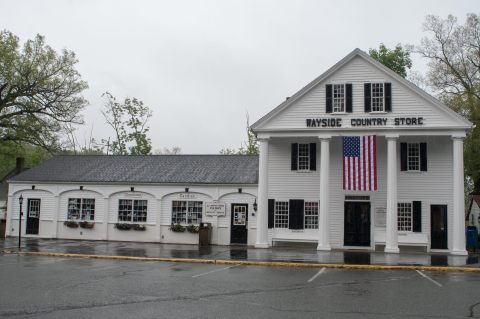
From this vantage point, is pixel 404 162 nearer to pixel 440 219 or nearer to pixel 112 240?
pixel 440 219

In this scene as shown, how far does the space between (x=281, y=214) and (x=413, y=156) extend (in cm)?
734

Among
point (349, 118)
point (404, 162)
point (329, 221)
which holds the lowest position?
point (329, 221)

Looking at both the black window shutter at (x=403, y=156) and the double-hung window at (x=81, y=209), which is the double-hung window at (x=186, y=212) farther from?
the black window shutter at (x=403, y=156)

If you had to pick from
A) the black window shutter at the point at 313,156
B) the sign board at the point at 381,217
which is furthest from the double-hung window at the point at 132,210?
the sign board at the point at 381,217

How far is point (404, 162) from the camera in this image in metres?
26.7

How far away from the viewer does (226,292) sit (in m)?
12.6

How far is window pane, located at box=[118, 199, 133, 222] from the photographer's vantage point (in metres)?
30.2

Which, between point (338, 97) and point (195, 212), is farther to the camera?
point (195, 212)

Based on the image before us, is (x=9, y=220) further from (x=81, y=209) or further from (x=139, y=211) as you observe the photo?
(x=139, y=211)

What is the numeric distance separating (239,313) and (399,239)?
17.6 m

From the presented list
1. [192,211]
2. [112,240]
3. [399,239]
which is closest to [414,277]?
[399,239]

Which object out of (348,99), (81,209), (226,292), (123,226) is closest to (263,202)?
(348,99)

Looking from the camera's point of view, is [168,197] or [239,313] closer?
[239,313]

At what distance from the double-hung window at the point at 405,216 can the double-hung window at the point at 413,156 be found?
6.23 feet
